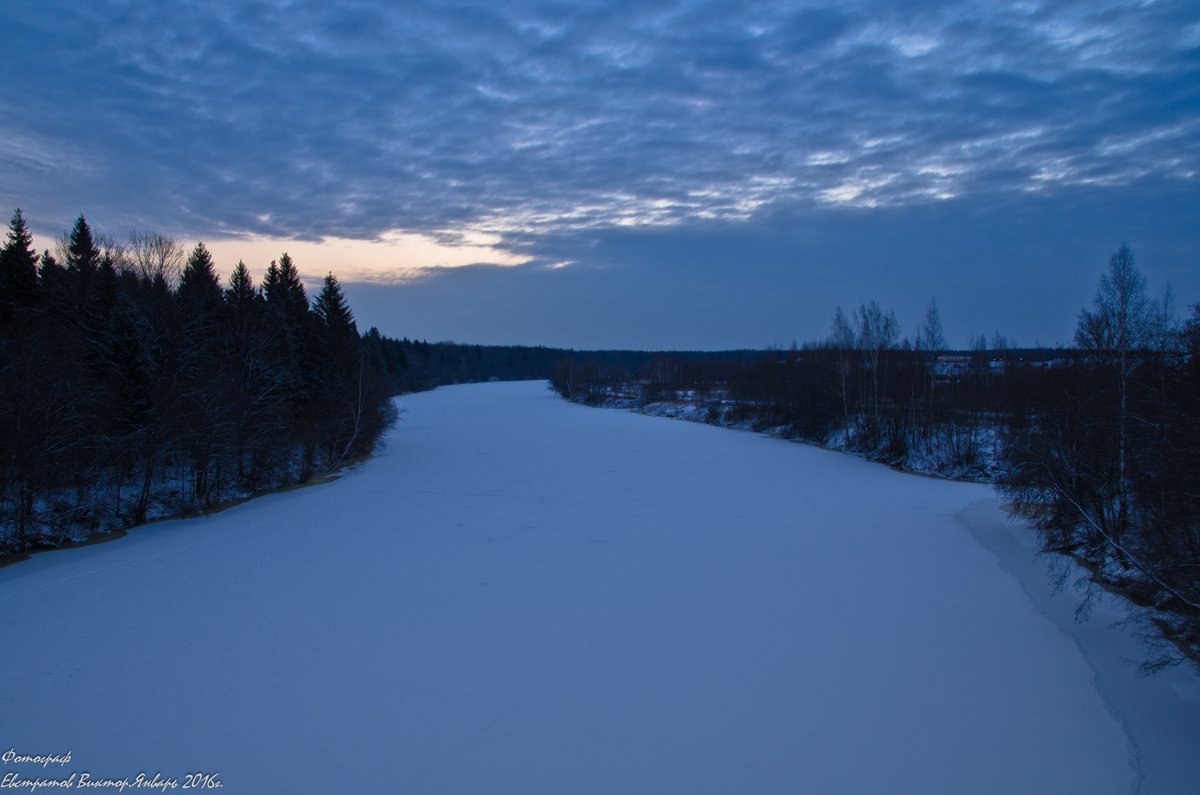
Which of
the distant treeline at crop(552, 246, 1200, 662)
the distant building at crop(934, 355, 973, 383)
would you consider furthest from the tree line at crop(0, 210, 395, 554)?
the distant building at crop(934, 355, 973, 383)

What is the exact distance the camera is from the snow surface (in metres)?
5.99

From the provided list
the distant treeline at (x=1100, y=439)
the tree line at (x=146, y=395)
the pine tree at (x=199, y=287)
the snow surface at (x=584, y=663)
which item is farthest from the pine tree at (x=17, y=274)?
the distant treeline at (x=1100, y=439)

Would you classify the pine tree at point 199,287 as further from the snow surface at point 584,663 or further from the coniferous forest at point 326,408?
the snow surface at point 584,663

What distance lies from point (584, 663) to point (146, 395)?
16478 mm

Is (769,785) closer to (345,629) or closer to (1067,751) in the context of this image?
(1067,751)

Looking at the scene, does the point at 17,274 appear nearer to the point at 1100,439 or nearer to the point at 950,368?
the point at 1100,439

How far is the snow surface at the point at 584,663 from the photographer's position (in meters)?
5.99

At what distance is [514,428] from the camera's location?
135 feet

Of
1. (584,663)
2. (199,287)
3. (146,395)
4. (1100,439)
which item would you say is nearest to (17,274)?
(199,287)

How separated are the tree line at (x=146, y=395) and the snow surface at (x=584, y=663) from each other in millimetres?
1974

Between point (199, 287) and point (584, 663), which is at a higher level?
point (199, 287)

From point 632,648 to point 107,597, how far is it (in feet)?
31.5

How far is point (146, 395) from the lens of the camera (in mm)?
17672

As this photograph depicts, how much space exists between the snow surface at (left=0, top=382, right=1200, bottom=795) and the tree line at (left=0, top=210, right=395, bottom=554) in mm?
1974
